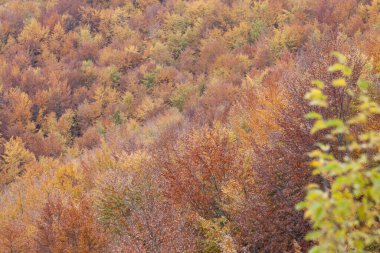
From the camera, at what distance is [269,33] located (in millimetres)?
75688

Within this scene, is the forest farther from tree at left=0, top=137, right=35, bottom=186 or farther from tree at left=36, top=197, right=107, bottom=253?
tree at left=0, top=137, right=35, bottom=186

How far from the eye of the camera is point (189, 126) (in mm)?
43219

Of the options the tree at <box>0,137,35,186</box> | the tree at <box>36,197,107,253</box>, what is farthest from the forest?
the tree at <box>0,137,35,186</box>

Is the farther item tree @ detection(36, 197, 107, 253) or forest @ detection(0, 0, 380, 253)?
tree @ detection(36, 197, 107, 253)

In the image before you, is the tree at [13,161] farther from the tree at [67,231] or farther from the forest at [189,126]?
the tree at [67,231]

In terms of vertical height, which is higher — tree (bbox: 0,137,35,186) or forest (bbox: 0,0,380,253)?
forest (bbox: 0,0,380,253)

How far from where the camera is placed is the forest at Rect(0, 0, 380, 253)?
47.6 ft

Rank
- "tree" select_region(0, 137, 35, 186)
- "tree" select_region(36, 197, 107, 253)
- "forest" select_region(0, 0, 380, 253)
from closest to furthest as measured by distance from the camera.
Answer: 1. "forest" select_region(0, 0, 380, 253)
2. "tree" select_region(36, 197, 107, 253)
3. "tree" select_region(0, 137, 35, 186)

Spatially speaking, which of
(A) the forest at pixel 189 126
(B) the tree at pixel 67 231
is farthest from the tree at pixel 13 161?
(B) the tree at pixel 67 231

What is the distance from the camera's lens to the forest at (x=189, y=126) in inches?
571

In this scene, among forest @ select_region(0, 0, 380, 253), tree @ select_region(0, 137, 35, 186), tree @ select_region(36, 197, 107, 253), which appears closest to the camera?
forest @ select_region(0, 0, 380, 253)

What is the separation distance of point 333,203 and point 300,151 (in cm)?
1318

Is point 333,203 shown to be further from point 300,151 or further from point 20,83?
point 20,83

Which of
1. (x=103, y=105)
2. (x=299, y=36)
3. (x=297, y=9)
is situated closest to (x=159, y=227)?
(x=299, y=36)
